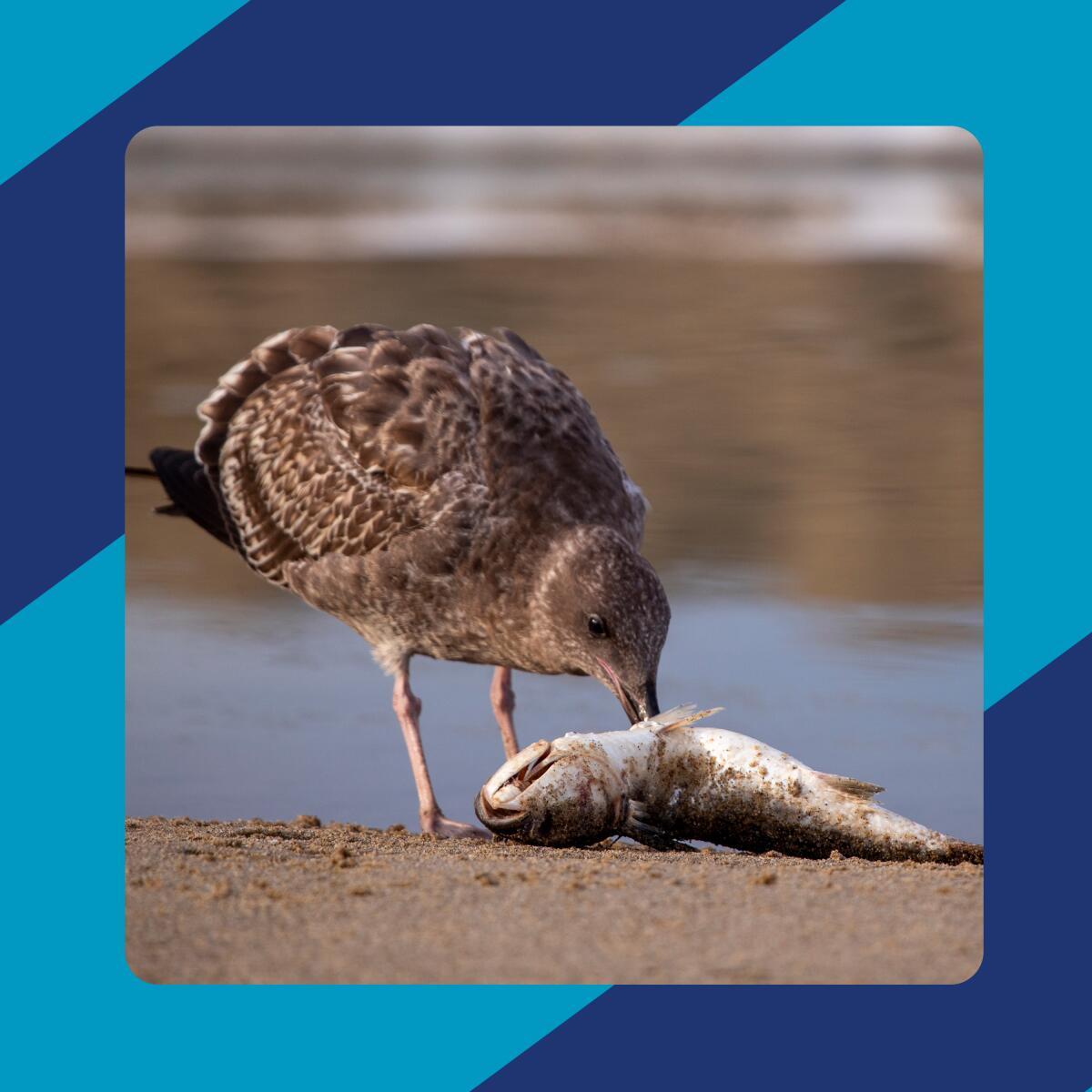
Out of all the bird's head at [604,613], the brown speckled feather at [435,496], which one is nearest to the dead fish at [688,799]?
the bird's head at [604,613]

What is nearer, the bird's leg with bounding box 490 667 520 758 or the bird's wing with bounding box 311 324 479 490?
the bird's wing with bounding box 311 324 479 490

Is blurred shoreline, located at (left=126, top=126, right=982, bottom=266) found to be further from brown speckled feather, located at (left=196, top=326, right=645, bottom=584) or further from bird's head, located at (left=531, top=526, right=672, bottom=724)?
bird's head, located at (left=531, top=526, right=672, bottom=724)

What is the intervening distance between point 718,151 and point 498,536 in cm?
176

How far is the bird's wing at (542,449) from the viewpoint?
24.6ft

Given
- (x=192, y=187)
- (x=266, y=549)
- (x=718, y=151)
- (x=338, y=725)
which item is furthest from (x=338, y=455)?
(x=718, y=151)

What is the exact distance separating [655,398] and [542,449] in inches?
28.1

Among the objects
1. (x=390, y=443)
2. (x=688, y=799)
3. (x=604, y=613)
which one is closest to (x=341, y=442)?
(x=390, y=443)

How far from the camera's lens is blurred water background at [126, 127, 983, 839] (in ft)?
21.4

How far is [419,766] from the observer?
7617mm

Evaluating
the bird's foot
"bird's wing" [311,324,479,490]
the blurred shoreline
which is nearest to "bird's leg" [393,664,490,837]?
the bird's foot

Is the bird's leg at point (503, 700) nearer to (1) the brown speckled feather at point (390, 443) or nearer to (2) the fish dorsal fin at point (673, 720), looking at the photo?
(1) the brown speckled feather at point (390, 443)

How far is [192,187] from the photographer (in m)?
6.52

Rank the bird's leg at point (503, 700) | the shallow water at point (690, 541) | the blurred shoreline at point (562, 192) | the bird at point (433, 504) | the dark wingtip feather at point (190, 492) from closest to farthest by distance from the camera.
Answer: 1. the blurred shoreline at point (562, 192)
2. the shallow water at point (690, 541)
3. the bird at point (433, 504)
4. the dark wingtip feather at point (190, 492)
5. the bird's leg at point (503, 700)

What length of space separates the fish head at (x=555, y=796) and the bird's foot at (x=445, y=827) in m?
0.64
